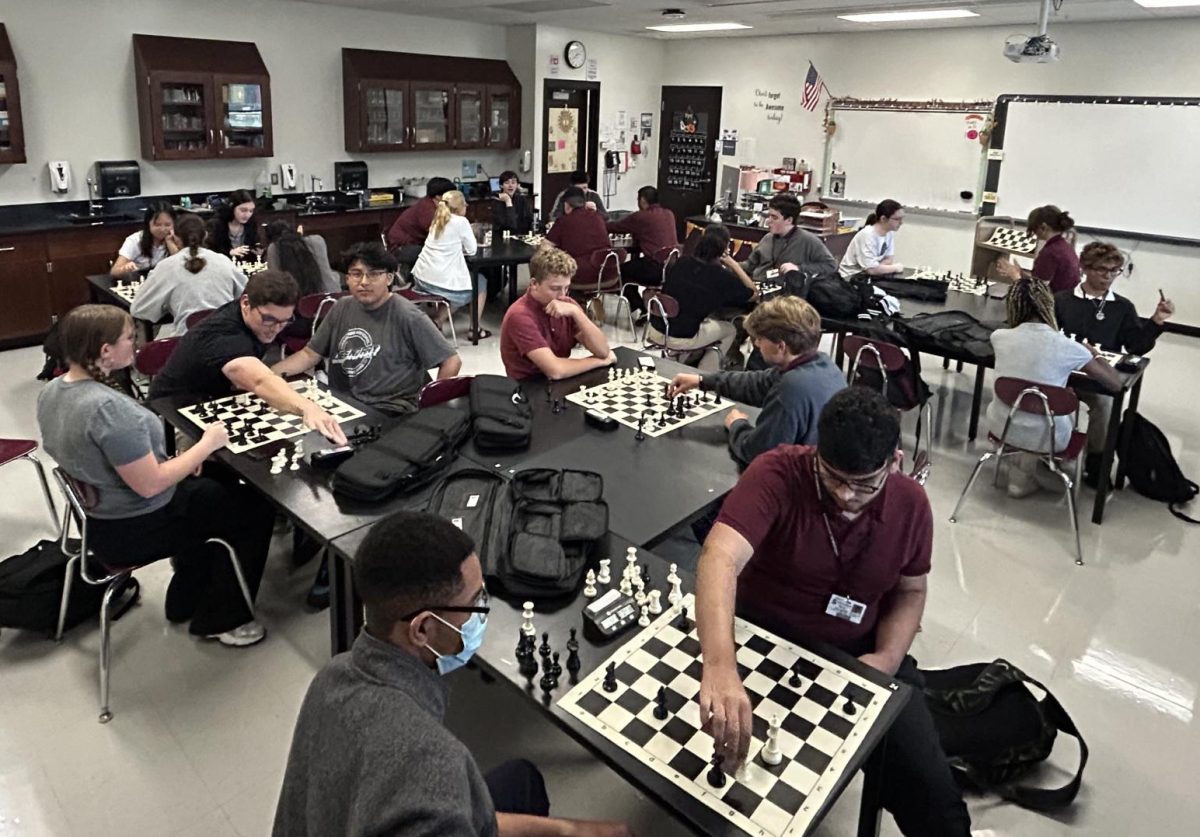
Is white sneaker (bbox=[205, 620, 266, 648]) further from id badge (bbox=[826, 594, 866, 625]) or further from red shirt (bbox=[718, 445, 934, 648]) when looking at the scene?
id badge (bbox=[826, 594, 866, 625])

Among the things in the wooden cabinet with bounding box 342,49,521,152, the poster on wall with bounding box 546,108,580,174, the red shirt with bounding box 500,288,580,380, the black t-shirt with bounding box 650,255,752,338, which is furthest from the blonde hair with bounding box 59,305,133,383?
the poster on wall with bounding box 546,108,580,174

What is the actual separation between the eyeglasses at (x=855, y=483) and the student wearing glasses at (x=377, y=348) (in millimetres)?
2000

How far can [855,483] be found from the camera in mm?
1833

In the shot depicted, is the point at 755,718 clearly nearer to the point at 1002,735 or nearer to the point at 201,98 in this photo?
the point at 1002,735

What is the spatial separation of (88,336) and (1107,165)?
825 centimetres

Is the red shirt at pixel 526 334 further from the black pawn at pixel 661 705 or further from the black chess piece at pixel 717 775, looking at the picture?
the black chess piece at pixel 717 775

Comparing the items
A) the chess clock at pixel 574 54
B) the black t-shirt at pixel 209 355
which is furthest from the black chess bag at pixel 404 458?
the chess clock at pixel 574 54

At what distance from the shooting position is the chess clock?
964 centimetres

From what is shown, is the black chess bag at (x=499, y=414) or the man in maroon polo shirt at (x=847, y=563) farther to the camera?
the black chess bag at (x=499, y=414)

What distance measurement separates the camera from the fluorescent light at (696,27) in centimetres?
893

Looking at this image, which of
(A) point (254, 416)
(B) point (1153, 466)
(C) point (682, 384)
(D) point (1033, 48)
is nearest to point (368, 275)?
(A) point (254, 416)

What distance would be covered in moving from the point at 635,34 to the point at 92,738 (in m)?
9.74

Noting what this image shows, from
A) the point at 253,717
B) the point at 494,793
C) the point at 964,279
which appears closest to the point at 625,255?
the point at 964,279

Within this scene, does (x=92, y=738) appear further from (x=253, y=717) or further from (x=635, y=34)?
(x=635, y=34)
